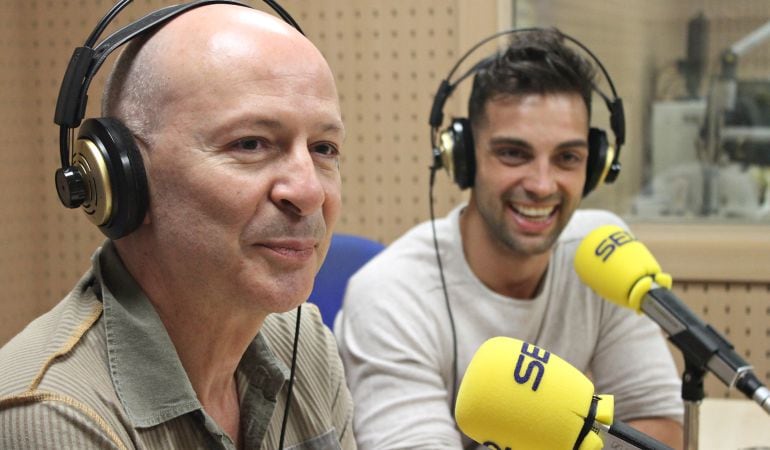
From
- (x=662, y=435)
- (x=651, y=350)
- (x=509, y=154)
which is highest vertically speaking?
(x=509, y=154)

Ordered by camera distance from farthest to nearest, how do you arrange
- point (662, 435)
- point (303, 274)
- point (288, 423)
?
point (662, 435) → point (288, 423) → point (303, 274)

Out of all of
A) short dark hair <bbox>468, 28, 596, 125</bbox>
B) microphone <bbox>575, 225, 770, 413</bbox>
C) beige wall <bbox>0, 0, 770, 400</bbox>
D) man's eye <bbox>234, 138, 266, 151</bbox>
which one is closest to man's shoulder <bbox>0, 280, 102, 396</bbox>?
man's eye <bbox>234, 138, 266, 151</bbox>

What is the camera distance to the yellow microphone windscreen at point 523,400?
803mm

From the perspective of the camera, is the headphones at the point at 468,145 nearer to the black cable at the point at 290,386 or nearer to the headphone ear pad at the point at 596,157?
the headphone ear pad at the point at 596,157

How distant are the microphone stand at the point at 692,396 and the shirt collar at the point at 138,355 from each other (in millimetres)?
662

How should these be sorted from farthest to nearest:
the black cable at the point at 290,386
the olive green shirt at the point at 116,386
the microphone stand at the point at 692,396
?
the microphone stand at the point at 692,396, the black cable at the point at 290,386, the olive green shirt at the point at 116,386

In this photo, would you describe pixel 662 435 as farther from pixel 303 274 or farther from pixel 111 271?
pixel 111 271

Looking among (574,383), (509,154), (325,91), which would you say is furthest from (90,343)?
(509,154)

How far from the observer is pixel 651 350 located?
5.85 feet

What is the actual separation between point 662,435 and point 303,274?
3.39 feet

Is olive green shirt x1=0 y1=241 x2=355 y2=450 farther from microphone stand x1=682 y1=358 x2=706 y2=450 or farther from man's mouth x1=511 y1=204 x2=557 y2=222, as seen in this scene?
man's mouth x1=511 y1=204 x2=557 y2=222

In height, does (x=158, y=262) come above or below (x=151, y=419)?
above

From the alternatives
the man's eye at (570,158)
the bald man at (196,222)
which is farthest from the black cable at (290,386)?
the man's eye at (570,158)

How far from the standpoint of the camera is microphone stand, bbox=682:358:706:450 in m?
1.20
